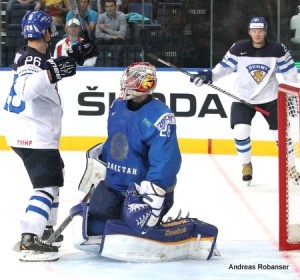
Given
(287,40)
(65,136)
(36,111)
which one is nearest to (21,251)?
(36,111)

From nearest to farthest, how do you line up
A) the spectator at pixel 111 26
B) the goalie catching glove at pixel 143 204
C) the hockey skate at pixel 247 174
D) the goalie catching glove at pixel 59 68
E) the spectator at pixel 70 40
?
the goalie catching glove at pixel 143 204 < the goalie catching glove at pixel 59 68 < the hockey skate at pixel 247 174 < the spectator at pixel 70 40 < the spectator at pixel 111 26

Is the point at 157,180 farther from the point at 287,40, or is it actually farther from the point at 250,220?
the point at 287,40

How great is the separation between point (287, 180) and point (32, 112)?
1190mm

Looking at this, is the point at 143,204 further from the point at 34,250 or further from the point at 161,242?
the point at 34,250

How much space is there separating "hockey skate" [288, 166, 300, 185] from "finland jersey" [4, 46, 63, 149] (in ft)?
3.86

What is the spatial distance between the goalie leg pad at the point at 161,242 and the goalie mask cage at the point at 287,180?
42 cm

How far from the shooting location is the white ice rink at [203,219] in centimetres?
446

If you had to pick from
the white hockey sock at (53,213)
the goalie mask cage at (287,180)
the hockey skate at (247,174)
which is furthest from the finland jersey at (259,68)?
the white hockey sock at (53,213)

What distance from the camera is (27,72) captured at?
4656 millimetres

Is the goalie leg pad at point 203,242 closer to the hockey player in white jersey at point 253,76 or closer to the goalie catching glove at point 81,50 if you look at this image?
the goalie catching glove at point 81,50

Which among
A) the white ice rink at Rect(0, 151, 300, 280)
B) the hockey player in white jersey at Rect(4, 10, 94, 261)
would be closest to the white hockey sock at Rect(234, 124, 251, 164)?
the white ice rink at Rect(0, 151, 300, 280)

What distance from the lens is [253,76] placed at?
7344 millimetres

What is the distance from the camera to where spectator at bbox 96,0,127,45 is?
946 centimetres

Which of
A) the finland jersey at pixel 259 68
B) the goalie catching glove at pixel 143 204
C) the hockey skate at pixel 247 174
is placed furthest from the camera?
the finland jersey at pixel 259 68
